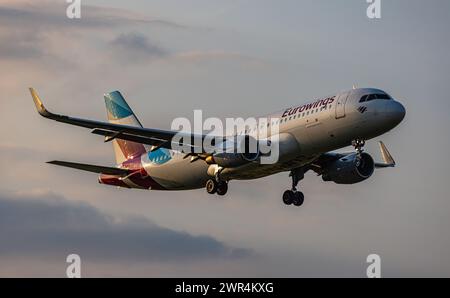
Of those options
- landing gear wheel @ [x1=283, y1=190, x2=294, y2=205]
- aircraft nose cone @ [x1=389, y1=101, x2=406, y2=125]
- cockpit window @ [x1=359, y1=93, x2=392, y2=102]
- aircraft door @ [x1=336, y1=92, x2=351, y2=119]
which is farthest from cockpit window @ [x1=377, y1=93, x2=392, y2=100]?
landing gear wheel @ [x1=283, y1=190, x2=294, y2=205]

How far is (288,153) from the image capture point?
69438 millimetres

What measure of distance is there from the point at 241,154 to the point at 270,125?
9.15 feet

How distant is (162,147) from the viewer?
7450 centimetres

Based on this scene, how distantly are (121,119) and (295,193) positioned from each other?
19288mm

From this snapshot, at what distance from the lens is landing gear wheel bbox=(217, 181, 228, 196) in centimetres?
7419

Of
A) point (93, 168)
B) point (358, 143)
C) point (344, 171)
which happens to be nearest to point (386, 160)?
point (344, 171)

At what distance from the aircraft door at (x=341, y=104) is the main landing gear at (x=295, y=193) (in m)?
11.5

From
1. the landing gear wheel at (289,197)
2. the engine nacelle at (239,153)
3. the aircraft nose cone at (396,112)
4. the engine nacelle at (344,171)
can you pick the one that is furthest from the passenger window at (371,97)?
the landing gear wheel at (289,197)

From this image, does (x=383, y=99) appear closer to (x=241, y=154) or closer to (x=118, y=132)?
(x=241, y=154)

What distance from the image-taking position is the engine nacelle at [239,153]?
233ft

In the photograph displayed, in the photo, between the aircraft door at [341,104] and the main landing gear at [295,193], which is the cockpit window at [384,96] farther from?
the main landing gear at [295,193]

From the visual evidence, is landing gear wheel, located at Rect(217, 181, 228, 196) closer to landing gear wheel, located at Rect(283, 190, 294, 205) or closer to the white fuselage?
the white fuselage
